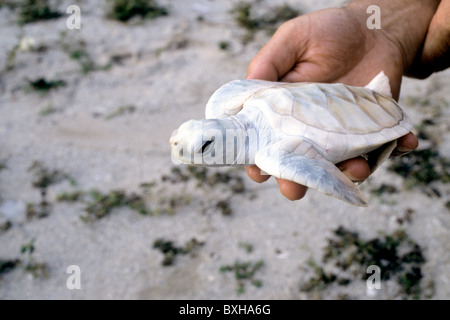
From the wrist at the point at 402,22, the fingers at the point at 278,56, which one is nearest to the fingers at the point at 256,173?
the fingers at the point at 278,56

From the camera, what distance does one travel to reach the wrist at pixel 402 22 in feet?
6.96

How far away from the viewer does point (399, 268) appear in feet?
6.94

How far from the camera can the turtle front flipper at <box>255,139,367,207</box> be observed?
1.28 metres

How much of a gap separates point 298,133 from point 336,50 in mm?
790

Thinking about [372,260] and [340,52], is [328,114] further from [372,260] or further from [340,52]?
[372,260]

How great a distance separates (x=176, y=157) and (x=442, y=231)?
5.78ft

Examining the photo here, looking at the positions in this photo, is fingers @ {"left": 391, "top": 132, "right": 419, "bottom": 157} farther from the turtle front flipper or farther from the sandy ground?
the sandy ground

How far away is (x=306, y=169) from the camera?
52.1 inches

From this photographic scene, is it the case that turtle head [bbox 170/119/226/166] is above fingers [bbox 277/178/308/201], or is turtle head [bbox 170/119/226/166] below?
above

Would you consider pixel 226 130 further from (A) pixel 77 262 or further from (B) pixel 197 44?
(B) pixel 197 44

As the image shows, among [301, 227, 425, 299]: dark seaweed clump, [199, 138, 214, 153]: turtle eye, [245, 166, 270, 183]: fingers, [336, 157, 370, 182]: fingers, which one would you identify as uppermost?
[199, 138, 214, 153]: turtle eye

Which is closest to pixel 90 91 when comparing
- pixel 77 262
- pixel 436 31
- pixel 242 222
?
pixel 77 262

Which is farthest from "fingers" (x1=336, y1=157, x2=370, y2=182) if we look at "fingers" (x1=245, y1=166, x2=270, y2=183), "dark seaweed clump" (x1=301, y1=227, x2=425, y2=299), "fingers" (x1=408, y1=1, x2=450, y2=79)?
"fingers" (x1=408, y1=1, x2=450, y2=79)

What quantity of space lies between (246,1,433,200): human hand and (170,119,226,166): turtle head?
60 cm
